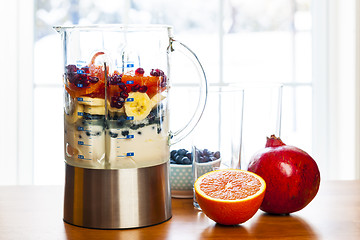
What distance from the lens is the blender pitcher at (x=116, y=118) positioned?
769 millimetres

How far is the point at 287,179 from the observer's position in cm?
83

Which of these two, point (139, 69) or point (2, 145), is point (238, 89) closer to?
point (139, 69)

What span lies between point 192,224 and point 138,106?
224 mm

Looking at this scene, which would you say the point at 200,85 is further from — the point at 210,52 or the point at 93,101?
the point at 210,52

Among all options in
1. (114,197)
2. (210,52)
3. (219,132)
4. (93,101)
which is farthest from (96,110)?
(210,52)

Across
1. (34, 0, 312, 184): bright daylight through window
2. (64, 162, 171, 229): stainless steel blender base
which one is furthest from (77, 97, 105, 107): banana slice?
(34, 0, 312, 184): bright daylight through window

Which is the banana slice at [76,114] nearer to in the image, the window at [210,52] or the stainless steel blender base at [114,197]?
the stainless steel blender base at [114,197]

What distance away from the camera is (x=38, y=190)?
3.43 ft

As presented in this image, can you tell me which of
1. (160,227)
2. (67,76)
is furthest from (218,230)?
(67,76)

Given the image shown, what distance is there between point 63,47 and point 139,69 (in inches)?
5.8

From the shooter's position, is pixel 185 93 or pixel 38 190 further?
pixel 38 190

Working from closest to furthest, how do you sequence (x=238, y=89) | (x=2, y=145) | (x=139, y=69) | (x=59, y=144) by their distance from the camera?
(x=139, y=69), (x=238, y=89), (x=2, y=145), (x=59, y=144)

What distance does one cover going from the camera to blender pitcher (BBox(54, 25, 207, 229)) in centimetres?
77

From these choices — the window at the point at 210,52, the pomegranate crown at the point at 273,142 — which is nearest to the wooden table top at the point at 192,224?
the pomegranate crown at the point at 273,142
